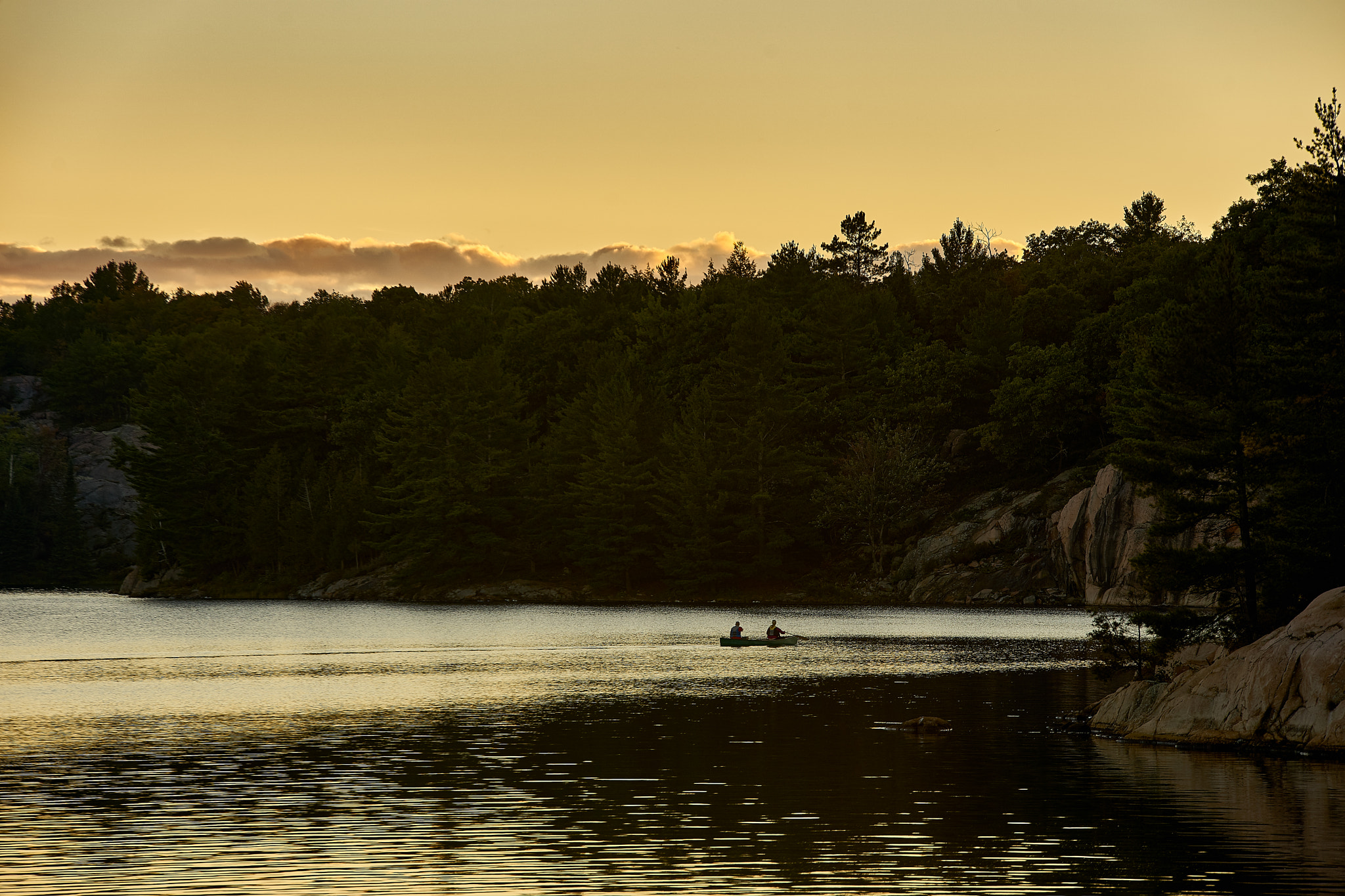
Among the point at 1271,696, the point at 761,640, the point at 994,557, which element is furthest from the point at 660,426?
the point at 1271,696

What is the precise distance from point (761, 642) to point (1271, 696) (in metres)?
45.8

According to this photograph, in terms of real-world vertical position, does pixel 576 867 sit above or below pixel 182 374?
below

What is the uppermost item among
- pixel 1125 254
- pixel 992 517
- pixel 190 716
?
pixel 1125 254

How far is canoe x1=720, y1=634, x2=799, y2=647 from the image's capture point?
79625 mm

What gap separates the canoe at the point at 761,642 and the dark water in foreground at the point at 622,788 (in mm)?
13958

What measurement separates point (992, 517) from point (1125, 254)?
4487 centimetres

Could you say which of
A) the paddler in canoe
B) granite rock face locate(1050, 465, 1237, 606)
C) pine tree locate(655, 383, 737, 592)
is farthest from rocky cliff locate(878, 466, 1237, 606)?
the paddler in canoe

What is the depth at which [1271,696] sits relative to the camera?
1401 inches

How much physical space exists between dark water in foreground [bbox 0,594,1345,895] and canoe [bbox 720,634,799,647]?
1396cm

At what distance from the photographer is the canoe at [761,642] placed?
7962cm

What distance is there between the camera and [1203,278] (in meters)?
48.2

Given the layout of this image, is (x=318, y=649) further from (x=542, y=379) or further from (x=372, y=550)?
(x=542, y=379)

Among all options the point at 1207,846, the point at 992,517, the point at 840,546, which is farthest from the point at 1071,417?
the point at 1207,846

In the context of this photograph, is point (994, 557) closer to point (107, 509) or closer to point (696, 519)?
point (696, 519)
